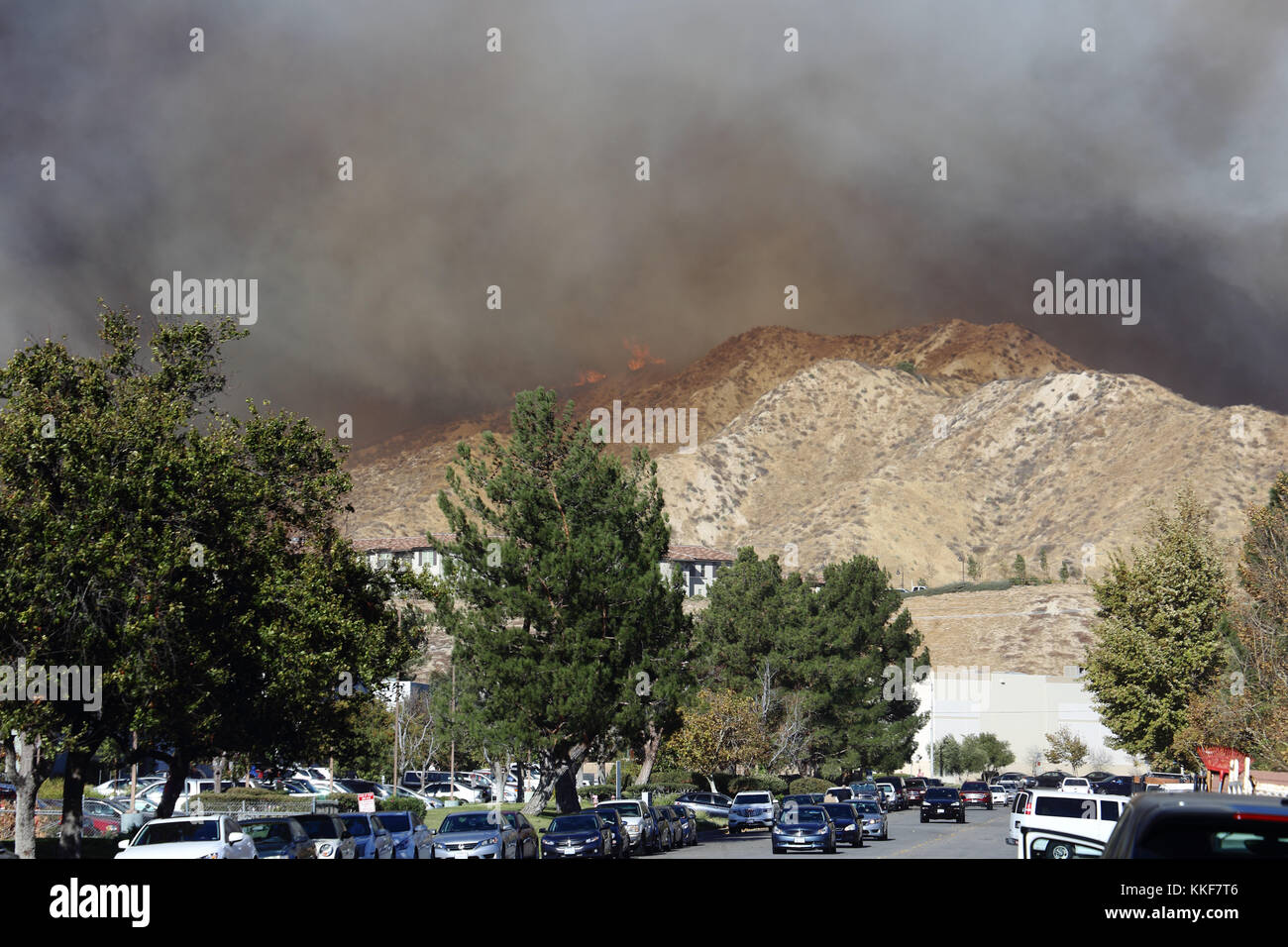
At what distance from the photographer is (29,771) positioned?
3148cm

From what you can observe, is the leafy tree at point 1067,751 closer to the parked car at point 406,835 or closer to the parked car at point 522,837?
the parked car at point 522,837

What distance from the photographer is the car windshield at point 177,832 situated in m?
22.9

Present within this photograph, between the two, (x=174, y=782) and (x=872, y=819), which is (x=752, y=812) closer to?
(x=872, y=819)

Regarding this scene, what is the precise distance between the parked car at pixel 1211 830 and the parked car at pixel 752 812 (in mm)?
48321

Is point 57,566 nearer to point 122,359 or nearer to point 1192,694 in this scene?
point 122,359

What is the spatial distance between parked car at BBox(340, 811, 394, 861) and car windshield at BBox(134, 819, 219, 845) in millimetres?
6151

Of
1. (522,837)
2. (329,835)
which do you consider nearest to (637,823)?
(522,837)

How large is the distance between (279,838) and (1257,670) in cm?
4840

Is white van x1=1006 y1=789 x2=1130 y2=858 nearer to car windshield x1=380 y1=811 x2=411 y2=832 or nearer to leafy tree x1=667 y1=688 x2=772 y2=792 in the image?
car windshield x1=380 y1=811 x2=411 y2=832

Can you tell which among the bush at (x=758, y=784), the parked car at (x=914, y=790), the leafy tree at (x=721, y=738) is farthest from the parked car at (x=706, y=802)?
the parked car at (x=914, y=790)

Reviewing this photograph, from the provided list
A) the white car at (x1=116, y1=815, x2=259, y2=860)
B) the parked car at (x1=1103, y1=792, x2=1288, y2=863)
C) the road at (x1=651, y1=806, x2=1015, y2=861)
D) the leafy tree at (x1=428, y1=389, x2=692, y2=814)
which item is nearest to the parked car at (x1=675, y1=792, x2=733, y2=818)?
the road at (x1=651, y1=806, x2=1015, y2=861)

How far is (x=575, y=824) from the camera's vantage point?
34156 millimetres

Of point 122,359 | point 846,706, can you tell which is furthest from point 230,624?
point 846,706
